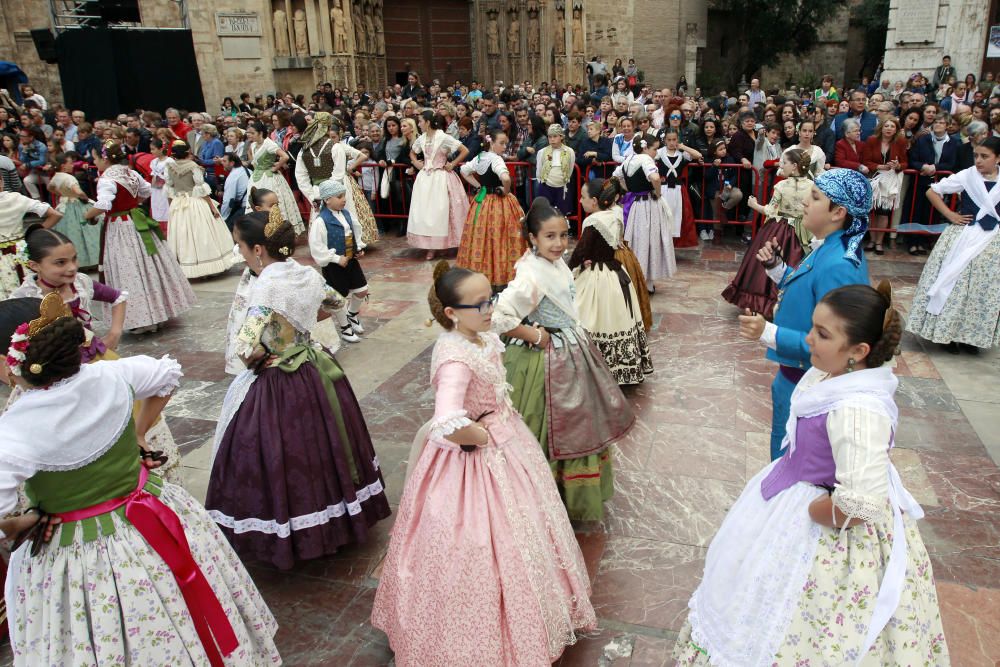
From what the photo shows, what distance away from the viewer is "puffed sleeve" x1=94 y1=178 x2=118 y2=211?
6664mm

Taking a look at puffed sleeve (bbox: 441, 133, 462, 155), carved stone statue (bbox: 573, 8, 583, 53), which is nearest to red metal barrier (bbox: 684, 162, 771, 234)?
puffed sleeve (bbox: 441, 133, 462, 155)

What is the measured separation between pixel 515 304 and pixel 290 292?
1.08m

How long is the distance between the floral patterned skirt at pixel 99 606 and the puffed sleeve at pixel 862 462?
2103 millimetres

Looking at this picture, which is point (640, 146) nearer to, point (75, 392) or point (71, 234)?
point (75, 392)

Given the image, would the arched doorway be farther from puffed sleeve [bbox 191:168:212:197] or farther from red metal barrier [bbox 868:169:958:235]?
red metal barrier [bbox 868:169:958:235]

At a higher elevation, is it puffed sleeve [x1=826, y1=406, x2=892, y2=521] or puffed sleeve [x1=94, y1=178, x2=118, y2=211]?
puffed sleeve [x1=94, y1=178, x2=118, y2=211]

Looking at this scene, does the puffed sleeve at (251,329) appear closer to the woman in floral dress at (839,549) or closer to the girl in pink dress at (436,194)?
the woman in floral dress at (839,549)

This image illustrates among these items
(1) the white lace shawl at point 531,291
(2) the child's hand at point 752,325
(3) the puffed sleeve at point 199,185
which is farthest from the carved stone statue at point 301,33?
(2) the child's hand at point 752,325

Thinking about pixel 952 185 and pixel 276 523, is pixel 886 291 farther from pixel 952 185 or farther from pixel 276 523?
pixel 952 185

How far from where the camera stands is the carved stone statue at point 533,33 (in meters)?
23.4

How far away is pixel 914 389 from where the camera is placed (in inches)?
214

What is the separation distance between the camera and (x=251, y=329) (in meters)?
3.34

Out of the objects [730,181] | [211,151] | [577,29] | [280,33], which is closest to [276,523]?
[730,181]

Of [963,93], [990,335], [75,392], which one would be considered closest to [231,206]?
[75,392]
